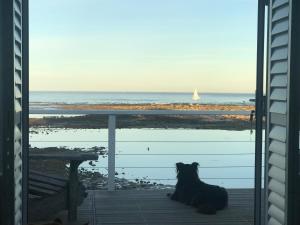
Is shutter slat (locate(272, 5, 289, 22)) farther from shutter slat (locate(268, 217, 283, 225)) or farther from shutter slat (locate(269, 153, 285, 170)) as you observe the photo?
shutter slat (locate(268, 217, 283, 225))

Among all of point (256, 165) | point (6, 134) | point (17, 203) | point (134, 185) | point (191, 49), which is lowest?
point (134, 185)

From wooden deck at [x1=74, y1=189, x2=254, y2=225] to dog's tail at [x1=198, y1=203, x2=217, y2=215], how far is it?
1.8 inches

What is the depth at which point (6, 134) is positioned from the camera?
7.14ft

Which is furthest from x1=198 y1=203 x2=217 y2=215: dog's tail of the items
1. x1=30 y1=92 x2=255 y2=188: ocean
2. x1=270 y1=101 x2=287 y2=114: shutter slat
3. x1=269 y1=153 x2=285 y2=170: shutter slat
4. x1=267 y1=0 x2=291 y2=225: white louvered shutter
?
x1=270 y1=101 x2=287 y2=114: shutter slat

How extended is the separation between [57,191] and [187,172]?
1.51 metres

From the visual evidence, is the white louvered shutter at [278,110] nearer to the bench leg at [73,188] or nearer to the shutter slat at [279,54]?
the shutter slat at [279,54]

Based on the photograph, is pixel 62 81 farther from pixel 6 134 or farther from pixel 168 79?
pixel 6 134

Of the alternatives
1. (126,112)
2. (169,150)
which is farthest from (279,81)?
(169,150)

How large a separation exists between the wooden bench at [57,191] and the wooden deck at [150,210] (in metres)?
0.28

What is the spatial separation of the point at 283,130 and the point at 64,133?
9.72 metres

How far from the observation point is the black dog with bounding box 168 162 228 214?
14.1ft

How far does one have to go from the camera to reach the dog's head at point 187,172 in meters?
4.65

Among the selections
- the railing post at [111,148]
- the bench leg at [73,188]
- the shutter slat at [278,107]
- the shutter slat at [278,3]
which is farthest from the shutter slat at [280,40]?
the railing post at [111,148]

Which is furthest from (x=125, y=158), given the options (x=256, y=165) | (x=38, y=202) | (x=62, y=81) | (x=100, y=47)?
(x=100, y=47)
